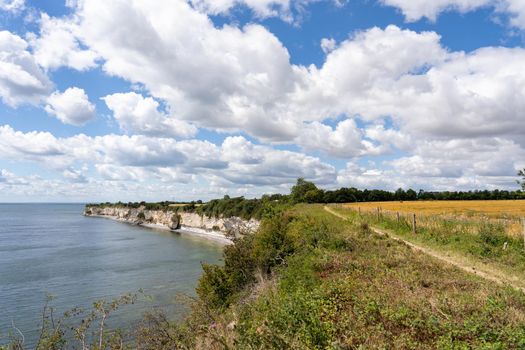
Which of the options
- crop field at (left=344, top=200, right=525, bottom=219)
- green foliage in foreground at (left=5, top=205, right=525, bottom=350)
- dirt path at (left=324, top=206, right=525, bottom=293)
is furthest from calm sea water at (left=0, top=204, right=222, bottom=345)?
crop field at (left=344, top=200, right=525, bottom=219)

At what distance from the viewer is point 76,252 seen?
65438mm

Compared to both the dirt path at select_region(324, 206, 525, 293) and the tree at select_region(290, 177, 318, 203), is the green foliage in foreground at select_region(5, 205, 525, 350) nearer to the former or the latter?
the dirt path at select_region(324, 206, 525, 293)

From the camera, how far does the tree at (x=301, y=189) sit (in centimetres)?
11200

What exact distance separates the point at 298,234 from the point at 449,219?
10845 mm

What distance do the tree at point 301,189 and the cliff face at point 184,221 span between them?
70.4 feet

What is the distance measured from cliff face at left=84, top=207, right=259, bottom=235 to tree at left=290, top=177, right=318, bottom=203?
2145cm

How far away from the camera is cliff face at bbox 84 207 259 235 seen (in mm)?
96531

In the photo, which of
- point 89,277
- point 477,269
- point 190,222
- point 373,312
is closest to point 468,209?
point 477,269

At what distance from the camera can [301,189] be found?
390 ft

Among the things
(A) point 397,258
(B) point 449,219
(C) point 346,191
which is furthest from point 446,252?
(C) point 346,191

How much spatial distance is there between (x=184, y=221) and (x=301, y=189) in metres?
46.2

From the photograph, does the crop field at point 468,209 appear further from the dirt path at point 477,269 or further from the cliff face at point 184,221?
the cliff face at point 184,221

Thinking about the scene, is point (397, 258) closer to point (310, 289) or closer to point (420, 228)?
point (310, 289)

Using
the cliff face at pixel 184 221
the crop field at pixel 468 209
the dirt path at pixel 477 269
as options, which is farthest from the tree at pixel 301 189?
the dirt path at pixel 477 269
